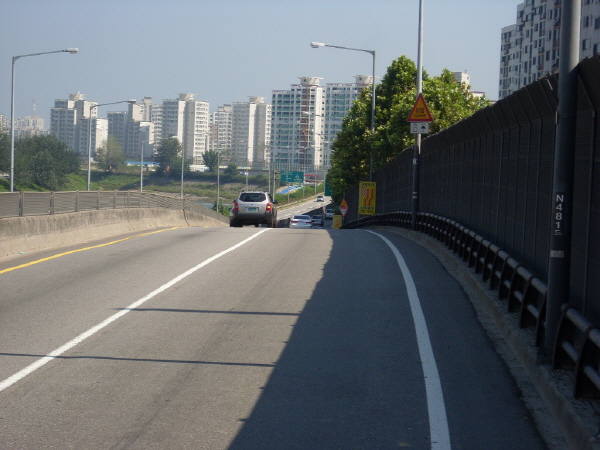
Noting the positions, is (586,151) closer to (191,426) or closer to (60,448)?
(191,426)

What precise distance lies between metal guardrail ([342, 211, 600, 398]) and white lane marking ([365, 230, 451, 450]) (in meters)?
1.08

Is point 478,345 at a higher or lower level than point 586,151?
lower

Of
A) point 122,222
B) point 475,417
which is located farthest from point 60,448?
point 122,222

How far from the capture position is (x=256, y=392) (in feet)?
23.4

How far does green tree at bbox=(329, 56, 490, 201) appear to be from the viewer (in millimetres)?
41406

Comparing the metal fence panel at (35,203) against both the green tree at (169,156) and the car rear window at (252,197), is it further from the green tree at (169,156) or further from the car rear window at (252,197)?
the green tree at (169,156)

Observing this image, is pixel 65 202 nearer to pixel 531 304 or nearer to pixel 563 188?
pixel 531 304

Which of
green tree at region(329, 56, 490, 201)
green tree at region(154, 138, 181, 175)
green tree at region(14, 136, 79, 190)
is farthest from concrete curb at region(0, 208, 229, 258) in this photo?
green tree at region(154, 138, 181, 175)

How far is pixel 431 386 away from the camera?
24.2 ft

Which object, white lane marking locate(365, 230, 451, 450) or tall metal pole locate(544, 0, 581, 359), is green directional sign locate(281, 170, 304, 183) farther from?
tall metal pole locate(544, 0, 581, 359)

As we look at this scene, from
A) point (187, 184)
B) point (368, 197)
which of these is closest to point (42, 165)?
point (368, 197)

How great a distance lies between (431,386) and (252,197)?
28022mm

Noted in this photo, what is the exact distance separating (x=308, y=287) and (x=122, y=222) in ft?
41.7

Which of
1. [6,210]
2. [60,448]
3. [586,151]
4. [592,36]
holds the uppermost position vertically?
[592,36]
